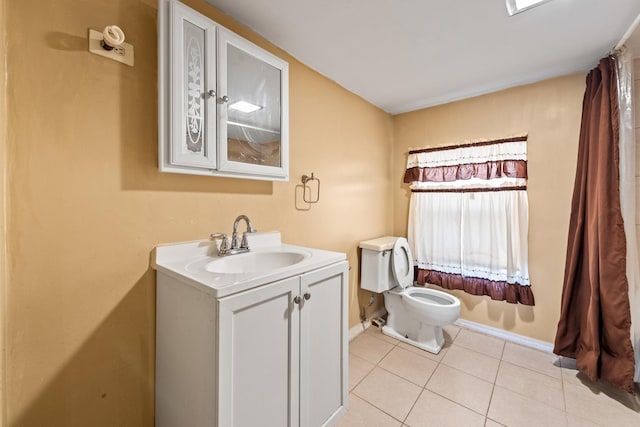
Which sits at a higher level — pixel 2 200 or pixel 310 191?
pixel 310 191

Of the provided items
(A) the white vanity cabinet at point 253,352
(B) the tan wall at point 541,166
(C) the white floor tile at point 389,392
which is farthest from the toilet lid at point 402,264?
(A) the white vanity cabinet at point 253,352

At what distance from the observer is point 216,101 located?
1239 mm

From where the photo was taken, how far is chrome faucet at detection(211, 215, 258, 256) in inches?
52.7

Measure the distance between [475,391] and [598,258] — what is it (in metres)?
1.21

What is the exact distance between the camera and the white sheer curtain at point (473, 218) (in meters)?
2.19

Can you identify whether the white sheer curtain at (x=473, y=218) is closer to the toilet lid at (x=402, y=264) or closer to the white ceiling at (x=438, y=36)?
the toilet lid at (x=402, y=264)

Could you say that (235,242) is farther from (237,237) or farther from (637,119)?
(637,119)

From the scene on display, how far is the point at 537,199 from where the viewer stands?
2133 millimetres

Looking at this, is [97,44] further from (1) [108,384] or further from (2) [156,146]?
(1) [108,384]

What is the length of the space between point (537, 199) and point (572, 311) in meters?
0.88

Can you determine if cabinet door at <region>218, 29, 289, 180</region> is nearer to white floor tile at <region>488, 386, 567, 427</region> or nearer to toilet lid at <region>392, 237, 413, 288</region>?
toilet lid at <region>392, 237, 413, 288</region>

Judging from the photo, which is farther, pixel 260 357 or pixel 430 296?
pixel 430 296

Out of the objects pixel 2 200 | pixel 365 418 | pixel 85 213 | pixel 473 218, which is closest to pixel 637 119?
pixel 473 218

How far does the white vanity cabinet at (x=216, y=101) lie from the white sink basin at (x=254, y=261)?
44 centimetres
